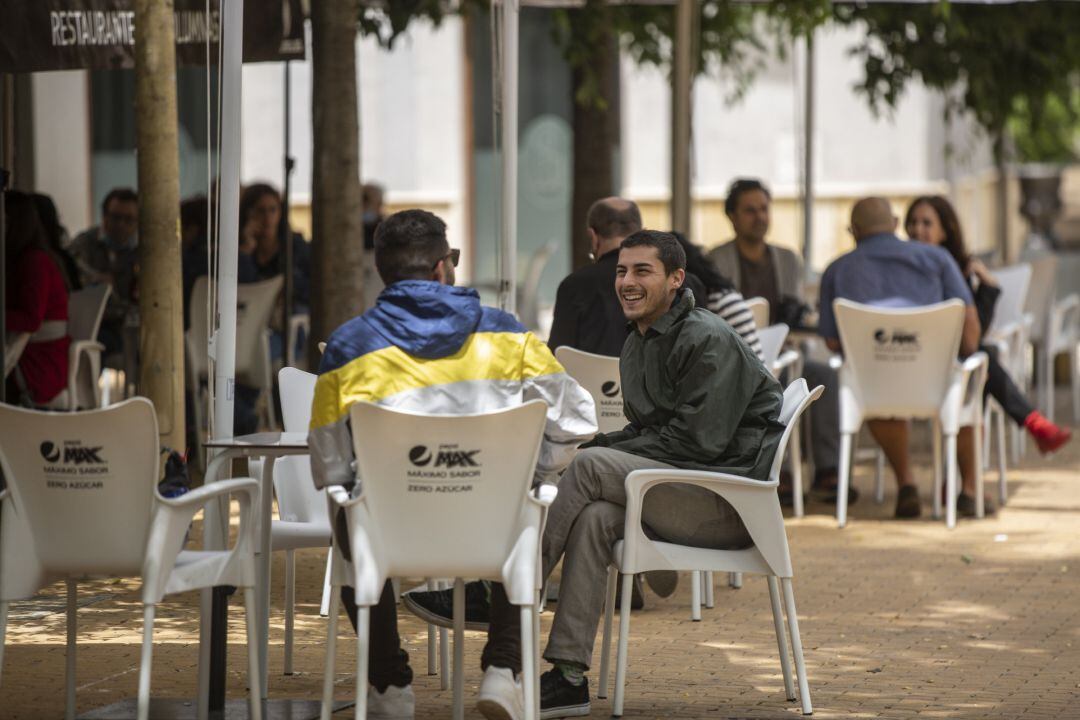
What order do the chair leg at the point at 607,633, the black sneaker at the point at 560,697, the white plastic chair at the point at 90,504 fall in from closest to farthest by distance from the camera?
the white plastic chair at the point at 90,504 → the black sneaker at the point at 560,697 → the chair leg at the point at 607,633

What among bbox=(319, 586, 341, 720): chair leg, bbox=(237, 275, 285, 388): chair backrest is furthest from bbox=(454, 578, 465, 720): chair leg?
bbox=(237, 275, 285, 388): chair backrest

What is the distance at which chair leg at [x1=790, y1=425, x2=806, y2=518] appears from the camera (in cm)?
879

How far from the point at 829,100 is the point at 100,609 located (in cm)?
1769

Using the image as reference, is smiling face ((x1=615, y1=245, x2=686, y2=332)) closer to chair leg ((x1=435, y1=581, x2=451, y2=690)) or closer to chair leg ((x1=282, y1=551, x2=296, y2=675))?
chair leg ((x1=435, y1=581, x2=451, y2=690))

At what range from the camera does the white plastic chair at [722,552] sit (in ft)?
16.9

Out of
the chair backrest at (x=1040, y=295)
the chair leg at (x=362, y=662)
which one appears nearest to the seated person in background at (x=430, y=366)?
the chair leg at (x=362, y=662)

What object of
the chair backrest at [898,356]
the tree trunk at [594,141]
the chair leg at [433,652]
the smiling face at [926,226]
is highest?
the tree trunk at [594,141]

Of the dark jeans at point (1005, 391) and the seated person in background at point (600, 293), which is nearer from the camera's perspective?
the seated person in background at point (600, 293)

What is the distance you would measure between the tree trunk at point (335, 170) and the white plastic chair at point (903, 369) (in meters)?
2.36

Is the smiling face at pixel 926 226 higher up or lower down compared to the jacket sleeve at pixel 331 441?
higher up

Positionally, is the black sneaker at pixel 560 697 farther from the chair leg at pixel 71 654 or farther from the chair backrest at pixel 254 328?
the chair backrest at pixel 254 328

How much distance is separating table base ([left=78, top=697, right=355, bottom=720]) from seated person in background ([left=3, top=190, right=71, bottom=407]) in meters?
3.66

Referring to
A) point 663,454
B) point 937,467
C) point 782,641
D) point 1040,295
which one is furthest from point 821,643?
point 1040,295

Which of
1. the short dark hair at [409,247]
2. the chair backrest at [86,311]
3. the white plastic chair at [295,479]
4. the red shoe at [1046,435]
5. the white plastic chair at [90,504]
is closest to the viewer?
the white plastic chair at [90,504]
